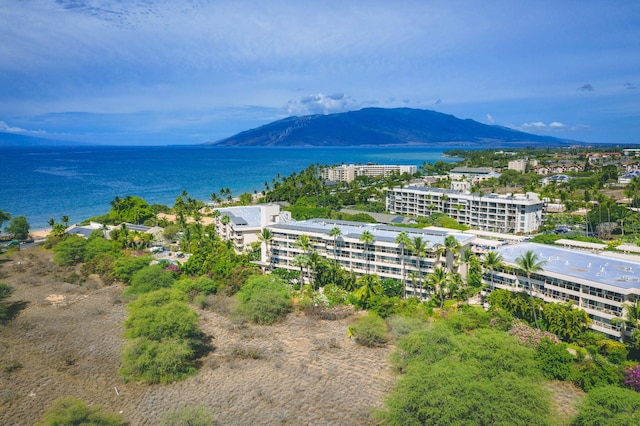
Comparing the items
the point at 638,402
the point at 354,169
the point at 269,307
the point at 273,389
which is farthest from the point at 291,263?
the point at 354,169

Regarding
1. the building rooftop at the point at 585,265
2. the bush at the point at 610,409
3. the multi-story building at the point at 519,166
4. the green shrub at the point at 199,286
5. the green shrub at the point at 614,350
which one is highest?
the multi-story building at the point at 519,166

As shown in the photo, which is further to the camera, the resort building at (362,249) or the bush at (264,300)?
the resort building at (362,249)

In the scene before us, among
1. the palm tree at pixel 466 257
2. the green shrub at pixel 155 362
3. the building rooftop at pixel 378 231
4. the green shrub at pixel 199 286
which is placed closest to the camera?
the green shrub at pixel 155 362

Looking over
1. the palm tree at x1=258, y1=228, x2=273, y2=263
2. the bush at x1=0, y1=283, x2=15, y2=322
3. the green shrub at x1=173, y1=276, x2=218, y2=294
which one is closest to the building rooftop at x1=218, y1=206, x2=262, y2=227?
the palm tree at x1=258, y1=228, x2=273, y2=263

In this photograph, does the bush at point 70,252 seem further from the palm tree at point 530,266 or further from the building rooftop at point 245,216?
the palm tree at point 530,266

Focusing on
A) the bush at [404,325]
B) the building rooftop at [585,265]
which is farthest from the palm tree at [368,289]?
the building rooftop at [585,265]

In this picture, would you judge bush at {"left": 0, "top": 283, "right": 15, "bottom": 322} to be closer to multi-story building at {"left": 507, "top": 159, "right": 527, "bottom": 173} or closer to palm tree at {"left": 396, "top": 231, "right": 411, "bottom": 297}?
palm tree at {"left": 396, "top": 231, "right": 411, "bottom": 297}
